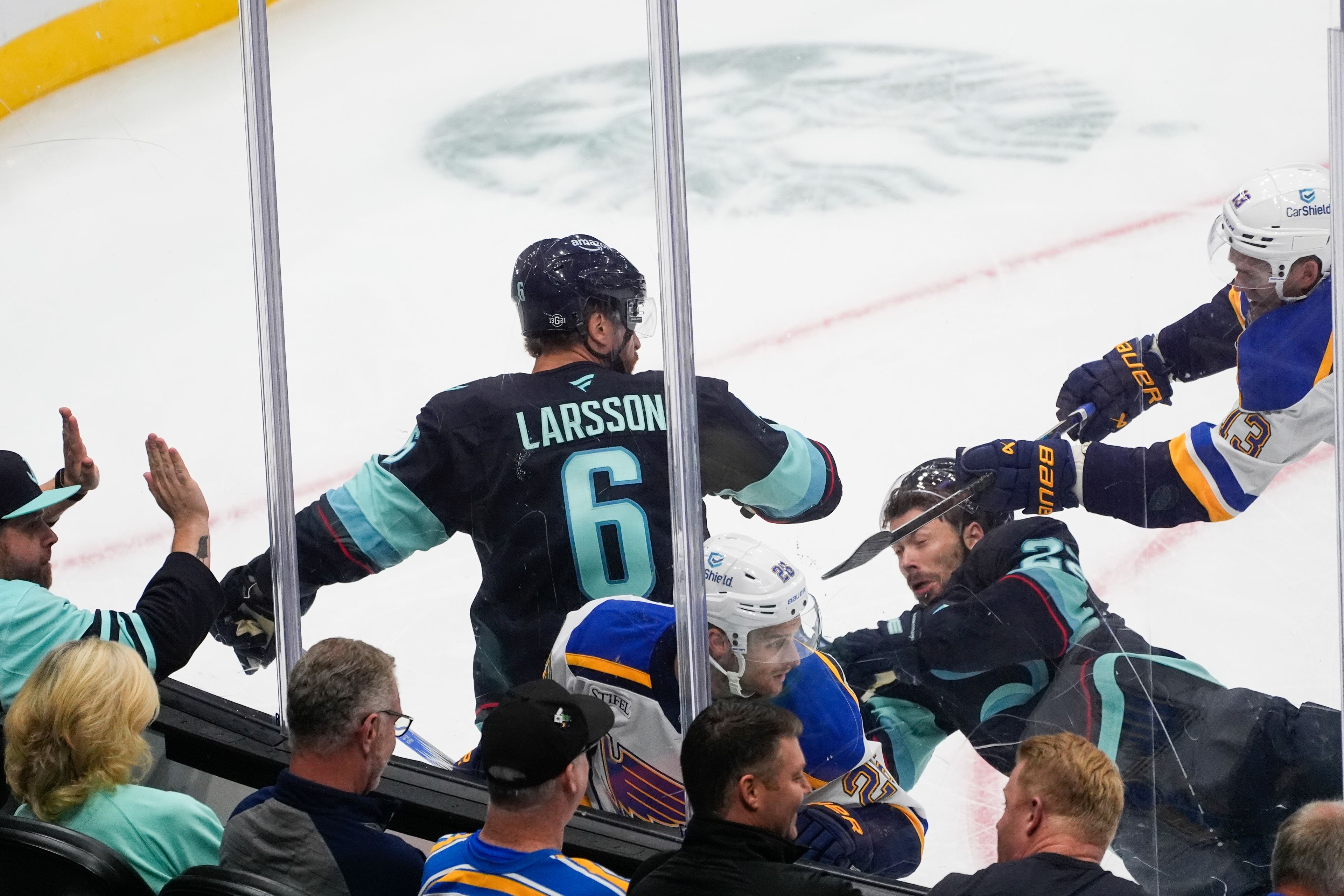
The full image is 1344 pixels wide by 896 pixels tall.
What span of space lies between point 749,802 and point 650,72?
1135 mm

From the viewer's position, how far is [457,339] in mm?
2369

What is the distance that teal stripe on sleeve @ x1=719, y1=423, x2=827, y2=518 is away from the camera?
Result: 2062 mm

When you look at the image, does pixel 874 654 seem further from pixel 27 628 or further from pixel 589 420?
pixel 27 628

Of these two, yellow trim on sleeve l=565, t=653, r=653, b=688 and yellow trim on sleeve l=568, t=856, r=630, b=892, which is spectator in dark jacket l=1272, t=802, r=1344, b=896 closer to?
yellow trim on sleeve l=568, t=856, r=630, b=892

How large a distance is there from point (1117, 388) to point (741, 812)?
0.82 metres

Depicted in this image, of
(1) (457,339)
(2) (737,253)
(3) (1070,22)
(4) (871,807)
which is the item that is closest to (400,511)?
(1) (457,339)

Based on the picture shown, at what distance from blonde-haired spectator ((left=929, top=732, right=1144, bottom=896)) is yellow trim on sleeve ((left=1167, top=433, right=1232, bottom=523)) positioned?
0.44m

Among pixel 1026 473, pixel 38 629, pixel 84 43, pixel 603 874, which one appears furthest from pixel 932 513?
pixel 84 43

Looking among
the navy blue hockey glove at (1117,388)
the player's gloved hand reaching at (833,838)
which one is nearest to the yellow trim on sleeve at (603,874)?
the player's gloved hand reaching at (833,838)

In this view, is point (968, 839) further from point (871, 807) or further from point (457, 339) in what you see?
point (457, 339)

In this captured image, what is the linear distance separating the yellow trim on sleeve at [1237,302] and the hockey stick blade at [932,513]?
22 centimetres

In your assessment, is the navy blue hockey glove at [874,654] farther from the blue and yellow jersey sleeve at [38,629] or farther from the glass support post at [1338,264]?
the blue and yellow jersey sleeve at [38,629]

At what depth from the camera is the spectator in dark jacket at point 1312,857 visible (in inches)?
55.0

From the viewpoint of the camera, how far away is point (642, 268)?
Answer: 2094mm
